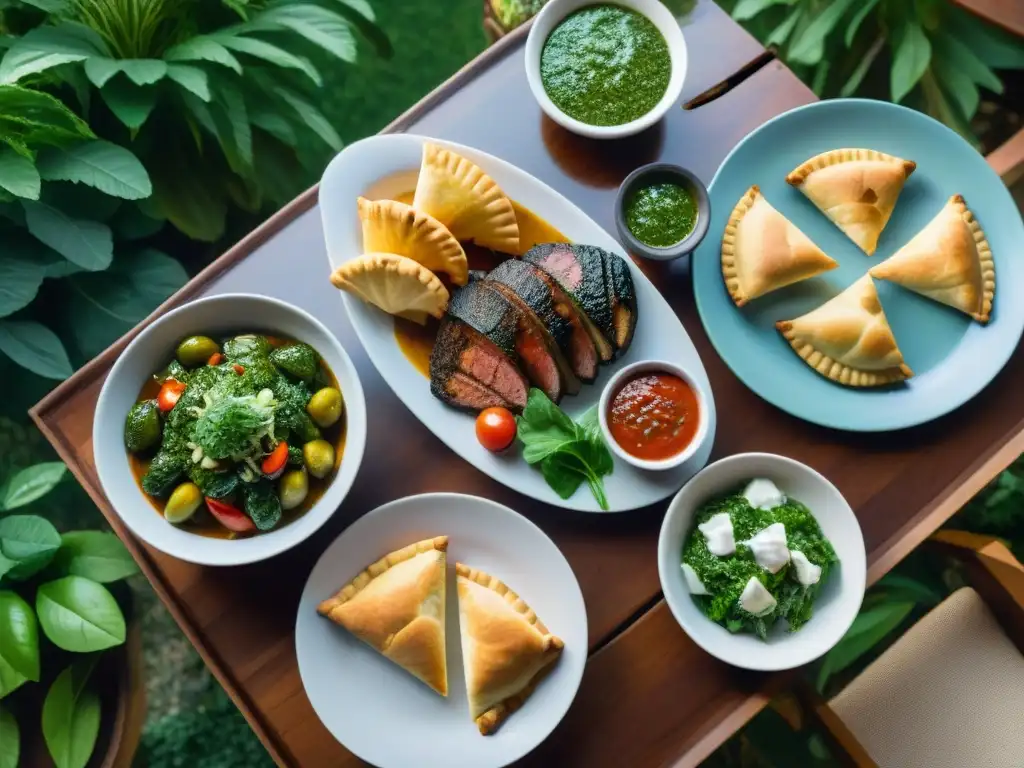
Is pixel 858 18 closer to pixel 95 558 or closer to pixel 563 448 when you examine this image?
pixel 563 448

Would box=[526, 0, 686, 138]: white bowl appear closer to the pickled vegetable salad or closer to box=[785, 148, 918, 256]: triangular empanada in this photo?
box=[785, 148, 918, 256]: triangular empanada

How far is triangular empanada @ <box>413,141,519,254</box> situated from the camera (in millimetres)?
2281

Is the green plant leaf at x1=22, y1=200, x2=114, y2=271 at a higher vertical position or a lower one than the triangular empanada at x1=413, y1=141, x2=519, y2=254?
lower

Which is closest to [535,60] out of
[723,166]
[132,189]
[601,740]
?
[723,166]

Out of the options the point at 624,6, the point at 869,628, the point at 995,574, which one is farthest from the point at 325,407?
the point at 869,628

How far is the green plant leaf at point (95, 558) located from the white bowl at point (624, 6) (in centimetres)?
173

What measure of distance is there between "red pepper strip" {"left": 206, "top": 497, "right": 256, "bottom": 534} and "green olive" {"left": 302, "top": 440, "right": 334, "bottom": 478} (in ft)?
0.61

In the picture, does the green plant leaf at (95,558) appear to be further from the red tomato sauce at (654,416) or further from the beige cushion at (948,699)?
the beige cushion at (948,699)

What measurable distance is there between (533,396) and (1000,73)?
257 cm

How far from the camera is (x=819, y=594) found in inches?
86.7

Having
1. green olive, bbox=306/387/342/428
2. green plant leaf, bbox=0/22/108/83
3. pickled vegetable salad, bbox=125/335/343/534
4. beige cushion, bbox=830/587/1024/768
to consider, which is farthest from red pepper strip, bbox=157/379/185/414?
beige cushion, bbox=830/587/1024/768

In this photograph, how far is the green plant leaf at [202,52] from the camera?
2646 millimetres

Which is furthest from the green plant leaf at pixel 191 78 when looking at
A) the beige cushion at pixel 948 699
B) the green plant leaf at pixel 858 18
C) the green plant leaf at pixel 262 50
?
the beige cushion at pixel 948 699

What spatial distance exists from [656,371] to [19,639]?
1799mm
